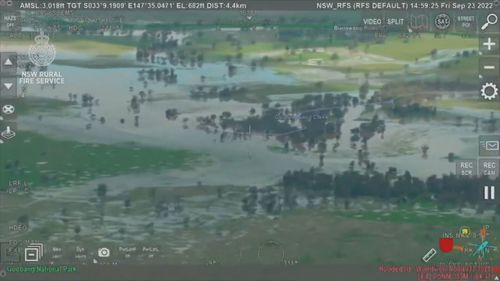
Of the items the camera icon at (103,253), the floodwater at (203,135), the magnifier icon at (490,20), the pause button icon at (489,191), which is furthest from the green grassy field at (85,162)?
the magnifier icon at (490,20)

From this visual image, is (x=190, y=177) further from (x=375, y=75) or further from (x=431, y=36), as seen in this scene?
(x=431, y=36)

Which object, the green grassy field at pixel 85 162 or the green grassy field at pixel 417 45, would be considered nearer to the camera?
the green grassy field at pixel 85 162

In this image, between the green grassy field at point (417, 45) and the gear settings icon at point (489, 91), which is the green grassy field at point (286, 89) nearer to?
the green grassy field at point (417, 45)

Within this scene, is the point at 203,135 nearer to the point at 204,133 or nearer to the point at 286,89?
the point at 204,133

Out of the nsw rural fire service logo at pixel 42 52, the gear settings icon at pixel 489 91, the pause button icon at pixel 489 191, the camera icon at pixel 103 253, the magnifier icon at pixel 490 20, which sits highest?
the magnifier icon at pixel 490 20

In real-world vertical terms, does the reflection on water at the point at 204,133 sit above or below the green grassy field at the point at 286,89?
below

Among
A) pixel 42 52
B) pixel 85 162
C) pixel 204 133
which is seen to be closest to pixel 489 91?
pixel 204 133
